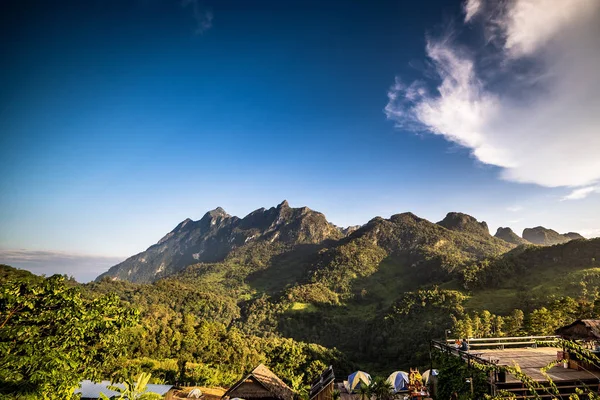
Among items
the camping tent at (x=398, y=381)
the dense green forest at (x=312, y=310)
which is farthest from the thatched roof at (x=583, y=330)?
the dense green forest at (x=312, y=310)

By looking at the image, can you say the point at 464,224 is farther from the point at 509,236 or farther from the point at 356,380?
the point at 356,380

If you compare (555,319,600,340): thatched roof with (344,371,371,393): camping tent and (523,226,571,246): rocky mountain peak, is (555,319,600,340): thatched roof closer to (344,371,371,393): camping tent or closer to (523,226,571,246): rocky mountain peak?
(344,371,371,393): camping tent

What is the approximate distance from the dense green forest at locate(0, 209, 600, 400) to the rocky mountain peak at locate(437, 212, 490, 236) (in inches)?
466

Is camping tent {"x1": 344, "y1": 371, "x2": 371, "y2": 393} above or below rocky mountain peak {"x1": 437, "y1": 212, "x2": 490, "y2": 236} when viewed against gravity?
below

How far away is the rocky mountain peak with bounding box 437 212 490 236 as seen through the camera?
172 m

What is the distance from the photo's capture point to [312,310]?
103688 millimetres

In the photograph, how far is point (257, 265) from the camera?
179 m

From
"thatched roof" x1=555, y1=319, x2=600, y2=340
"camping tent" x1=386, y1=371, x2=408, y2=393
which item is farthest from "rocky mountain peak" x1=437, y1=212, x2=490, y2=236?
"thatched roof" x1=555, y1=319, x2=600, y2=340

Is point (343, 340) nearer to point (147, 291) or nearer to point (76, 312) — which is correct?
point (147, 291)

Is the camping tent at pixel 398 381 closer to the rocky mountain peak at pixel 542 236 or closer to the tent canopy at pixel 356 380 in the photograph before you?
the tent canopy at pixel 356 380

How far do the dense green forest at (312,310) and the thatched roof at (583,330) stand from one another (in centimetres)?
1690

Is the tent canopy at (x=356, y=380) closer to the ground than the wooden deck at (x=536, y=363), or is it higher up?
closer to the ground

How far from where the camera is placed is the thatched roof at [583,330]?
11.9 m

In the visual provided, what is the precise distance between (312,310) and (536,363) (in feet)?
321
